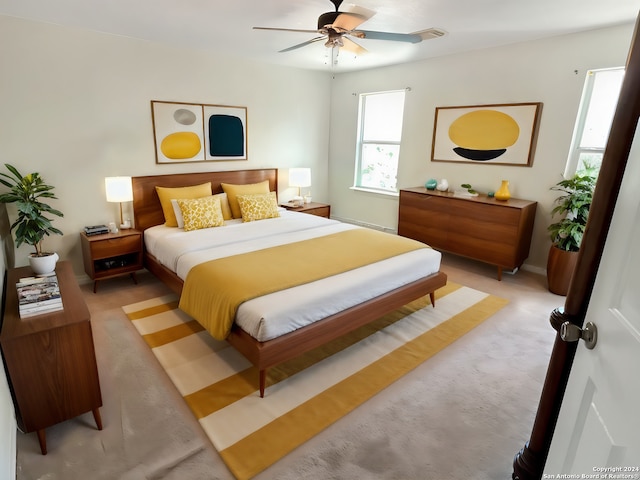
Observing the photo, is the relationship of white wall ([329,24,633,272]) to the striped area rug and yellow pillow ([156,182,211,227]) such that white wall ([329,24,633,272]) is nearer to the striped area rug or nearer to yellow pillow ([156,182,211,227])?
the striped area rug

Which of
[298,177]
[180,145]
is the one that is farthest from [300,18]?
[298,177]

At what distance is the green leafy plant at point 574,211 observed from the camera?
3406 mm

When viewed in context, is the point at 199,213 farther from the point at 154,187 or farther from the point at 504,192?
the point at 504,192

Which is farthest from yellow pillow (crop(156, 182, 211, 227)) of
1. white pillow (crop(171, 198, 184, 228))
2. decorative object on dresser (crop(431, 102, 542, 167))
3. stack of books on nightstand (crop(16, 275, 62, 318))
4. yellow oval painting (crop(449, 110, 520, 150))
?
yellow oval painting (crop(449, 110, 520, 150))

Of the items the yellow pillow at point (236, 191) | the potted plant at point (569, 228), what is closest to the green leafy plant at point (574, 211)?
the potted plant at point (569, 228)

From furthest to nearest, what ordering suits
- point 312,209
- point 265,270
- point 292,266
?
1. point 312,209
2. point 292,266
3. point 265,270

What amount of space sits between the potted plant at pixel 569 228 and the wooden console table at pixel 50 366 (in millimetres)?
3840

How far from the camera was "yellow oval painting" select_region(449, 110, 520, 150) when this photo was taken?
4094mm

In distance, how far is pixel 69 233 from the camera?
3652 millimetres

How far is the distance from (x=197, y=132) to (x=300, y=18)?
1.93m

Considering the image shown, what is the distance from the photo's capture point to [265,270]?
264 cm

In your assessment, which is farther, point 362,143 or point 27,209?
point 362,143

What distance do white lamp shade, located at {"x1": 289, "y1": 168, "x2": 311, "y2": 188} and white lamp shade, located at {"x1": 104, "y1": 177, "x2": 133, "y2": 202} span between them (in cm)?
216

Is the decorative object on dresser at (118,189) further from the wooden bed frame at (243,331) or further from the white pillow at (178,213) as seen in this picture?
the white pillow at (178,213)
